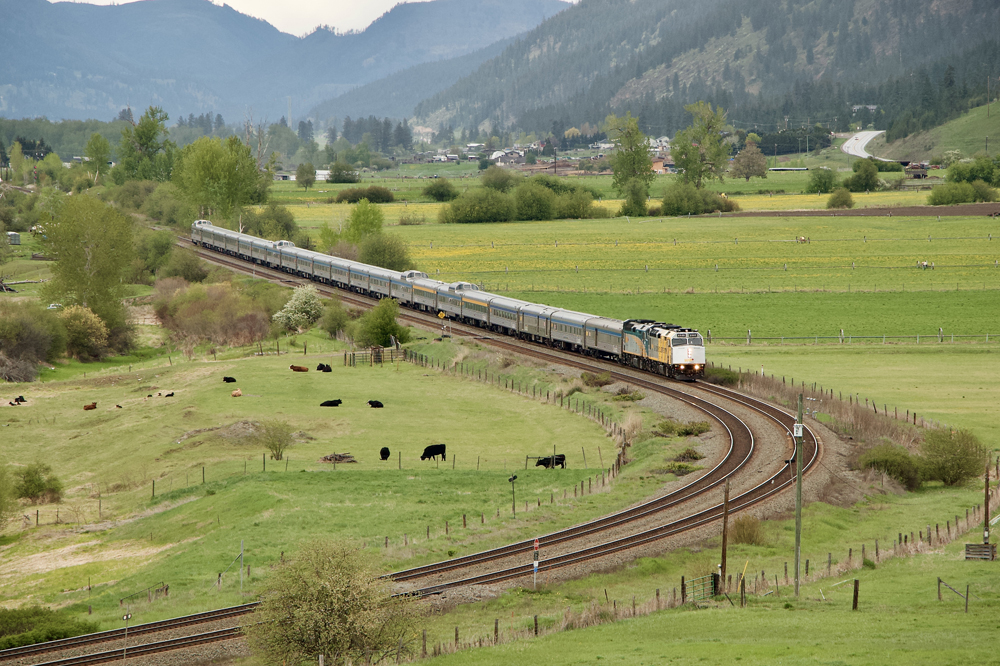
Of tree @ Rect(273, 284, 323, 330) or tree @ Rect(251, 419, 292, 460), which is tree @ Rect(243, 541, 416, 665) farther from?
tree @ Rect(273, 284, 323, 330)

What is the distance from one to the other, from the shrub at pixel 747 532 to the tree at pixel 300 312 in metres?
63.1

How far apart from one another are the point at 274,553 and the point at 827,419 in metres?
35.1

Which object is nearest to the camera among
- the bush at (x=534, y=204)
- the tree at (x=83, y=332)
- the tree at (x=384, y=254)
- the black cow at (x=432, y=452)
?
the black cow at (x=432, y=452)

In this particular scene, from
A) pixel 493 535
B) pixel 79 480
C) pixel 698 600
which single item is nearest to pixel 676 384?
pixel 493 535

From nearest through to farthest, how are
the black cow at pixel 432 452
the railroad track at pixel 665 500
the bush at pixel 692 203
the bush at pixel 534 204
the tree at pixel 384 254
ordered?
the railroad track at pixel 665 500, the black cow at pixel 432 452, the tree at pixel 384 254, the bush at pixel 692 203, the bush at pixel 534 204

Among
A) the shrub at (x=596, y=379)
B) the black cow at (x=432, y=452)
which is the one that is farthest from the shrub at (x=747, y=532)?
the shrub at (x=596, y=379)

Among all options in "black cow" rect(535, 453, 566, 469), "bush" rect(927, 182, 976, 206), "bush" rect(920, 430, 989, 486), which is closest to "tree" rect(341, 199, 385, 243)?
"black cow" rect(535, 453, 566, 469)

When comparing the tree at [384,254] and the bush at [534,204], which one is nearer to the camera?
the tree at [384,254]

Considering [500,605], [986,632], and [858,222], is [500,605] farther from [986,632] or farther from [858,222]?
[858,222]

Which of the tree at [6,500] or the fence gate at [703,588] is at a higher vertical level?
the fence gate at [703,588]

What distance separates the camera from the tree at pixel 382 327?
3378 inches

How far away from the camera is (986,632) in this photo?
2850 centimetres

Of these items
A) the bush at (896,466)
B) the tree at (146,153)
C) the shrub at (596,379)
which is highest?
the tree at (146,153)

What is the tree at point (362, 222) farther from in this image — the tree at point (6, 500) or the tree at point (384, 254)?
the tree at point (6, 500)
